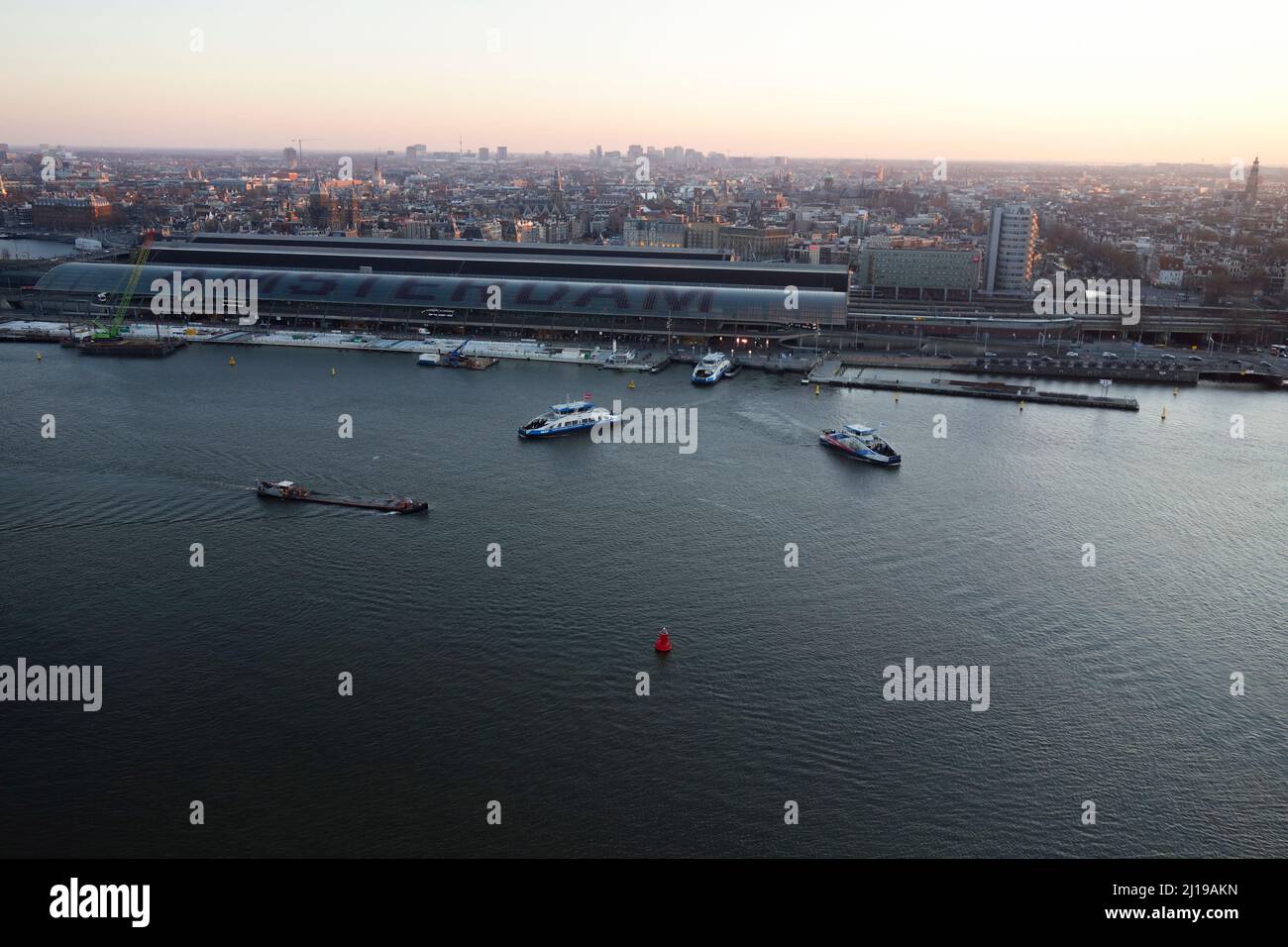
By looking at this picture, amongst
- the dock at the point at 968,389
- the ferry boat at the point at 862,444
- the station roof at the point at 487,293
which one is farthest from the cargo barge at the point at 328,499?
the station roof at the point at 487,293

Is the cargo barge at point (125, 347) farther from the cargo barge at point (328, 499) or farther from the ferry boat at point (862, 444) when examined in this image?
the ferry boat at point (862, 444)

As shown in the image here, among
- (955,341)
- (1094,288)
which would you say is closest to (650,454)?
(955,341)

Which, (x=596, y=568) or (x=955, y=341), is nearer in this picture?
(x=596, y=568)

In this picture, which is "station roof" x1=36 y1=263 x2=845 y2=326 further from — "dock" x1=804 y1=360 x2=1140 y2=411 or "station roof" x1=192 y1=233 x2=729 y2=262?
"station roof" x1=192 y1=233 x2=729 y2=262

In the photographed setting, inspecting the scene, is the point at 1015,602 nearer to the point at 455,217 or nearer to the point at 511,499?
the point at 511,499

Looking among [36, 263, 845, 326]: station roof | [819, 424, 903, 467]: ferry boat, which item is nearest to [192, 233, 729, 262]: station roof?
[36, 263, 845, 326]: station roof

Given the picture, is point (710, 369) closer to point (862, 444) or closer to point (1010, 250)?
point (862, 444)
